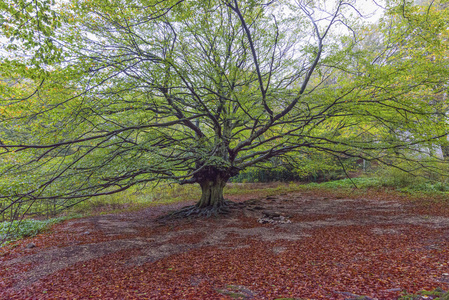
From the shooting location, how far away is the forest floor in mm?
2955

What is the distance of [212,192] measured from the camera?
9016 millimetres

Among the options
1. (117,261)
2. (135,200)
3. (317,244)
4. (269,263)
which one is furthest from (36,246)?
(135,200)

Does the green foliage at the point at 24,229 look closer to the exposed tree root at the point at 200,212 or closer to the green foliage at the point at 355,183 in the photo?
the exposed tree root at the point at 200,212

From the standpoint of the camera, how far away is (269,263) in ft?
12.9

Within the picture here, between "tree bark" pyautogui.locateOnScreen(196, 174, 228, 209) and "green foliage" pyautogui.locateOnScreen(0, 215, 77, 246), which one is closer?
"green foliage" pyautogui.locateOnScreen(0, 215, 77, 246)

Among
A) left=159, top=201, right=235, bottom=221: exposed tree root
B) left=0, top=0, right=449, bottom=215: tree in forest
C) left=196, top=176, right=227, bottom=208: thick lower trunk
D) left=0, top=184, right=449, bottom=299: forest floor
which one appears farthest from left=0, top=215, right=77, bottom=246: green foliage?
left=196, top=176, right=227, bottom=208: thick lower trunk

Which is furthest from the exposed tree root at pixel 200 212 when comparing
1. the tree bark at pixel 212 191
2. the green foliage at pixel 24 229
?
the green foliage at pixel 24 229

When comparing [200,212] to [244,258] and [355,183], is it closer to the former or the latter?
[244,258]

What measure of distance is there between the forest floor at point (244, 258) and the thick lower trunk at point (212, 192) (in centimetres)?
114

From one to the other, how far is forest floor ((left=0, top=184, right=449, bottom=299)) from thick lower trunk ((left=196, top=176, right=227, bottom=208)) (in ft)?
3.75

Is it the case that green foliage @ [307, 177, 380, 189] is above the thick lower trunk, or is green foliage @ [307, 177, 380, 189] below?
below

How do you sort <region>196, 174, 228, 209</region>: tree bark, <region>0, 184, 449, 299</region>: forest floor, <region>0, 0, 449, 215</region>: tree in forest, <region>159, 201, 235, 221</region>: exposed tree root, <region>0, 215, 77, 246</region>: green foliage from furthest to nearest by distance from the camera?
<region>196, 174, 228, 209</region>: tree bark
<region>159, 201, 235, 221</region>: exposed tree root
<region>0, 215, 77, 246</region>: green foliage
<region>0, 0, 449, 215</region>: tree in forest
<region>0, 184, 449, 299</region>: forest floor

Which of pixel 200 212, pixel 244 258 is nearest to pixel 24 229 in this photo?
pixel 200 212

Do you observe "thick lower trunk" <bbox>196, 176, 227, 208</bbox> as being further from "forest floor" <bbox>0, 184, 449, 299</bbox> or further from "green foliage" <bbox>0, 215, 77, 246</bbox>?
"green foliage" <bbox>0, 215, 77, 246</bbox>
